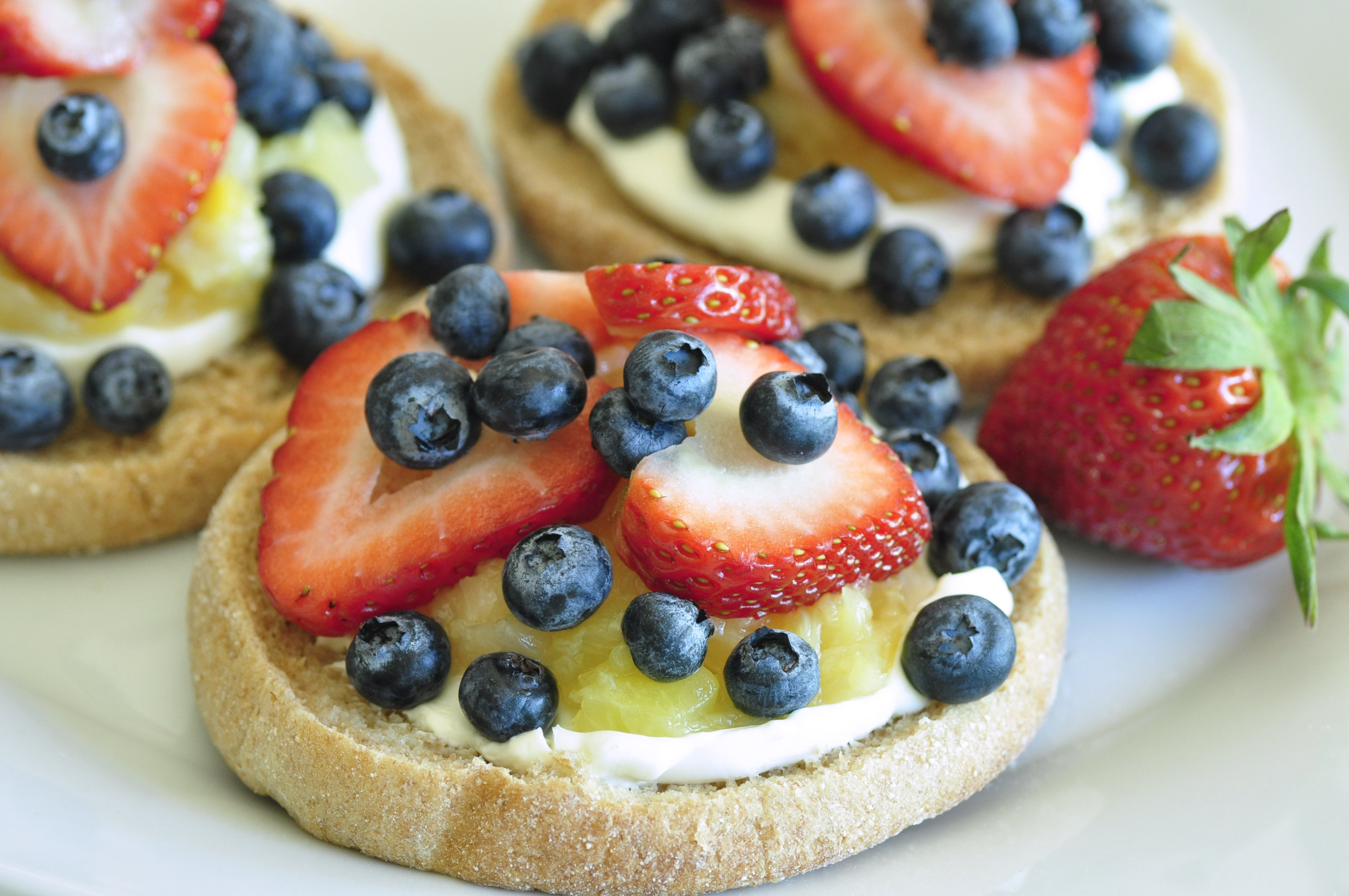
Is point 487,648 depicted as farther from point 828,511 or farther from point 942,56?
point 942,56

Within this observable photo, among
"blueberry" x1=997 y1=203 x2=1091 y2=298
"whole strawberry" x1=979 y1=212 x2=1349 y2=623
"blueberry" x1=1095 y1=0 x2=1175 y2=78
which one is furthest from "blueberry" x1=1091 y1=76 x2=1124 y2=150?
"whole strawberry" x1=979 y1=212 x2=1349 y2=623

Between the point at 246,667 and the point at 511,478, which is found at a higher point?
the point at 511,478

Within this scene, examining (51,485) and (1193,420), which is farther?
(51,485)

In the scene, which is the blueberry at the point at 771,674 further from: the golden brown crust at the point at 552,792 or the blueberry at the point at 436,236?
the blueberry at the point at 436,236

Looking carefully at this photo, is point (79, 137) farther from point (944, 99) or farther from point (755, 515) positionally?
point (944, 99)

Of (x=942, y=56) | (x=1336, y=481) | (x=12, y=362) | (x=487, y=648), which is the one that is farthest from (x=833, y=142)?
(x=12, y=362)

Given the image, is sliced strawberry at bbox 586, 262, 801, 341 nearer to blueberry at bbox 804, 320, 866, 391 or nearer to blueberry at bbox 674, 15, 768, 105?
blueberry at bbox 804, 320, 866, 391
